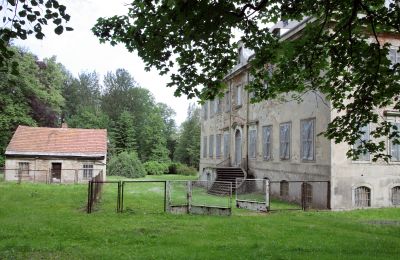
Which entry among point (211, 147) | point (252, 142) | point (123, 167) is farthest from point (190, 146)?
point (252, 142)

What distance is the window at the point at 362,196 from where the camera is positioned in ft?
62.3

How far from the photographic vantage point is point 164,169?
58.7 meters

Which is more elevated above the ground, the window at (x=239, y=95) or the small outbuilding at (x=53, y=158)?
the window at (x=239, y=95)

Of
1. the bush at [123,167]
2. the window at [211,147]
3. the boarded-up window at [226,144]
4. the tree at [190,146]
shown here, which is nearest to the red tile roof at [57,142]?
the bush at [123,167]

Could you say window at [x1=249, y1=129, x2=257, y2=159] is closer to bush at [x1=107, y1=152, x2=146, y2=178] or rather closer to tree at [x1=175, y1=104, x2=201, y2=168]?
bush at [x1=107, y1=152, x2=146, y2=178]

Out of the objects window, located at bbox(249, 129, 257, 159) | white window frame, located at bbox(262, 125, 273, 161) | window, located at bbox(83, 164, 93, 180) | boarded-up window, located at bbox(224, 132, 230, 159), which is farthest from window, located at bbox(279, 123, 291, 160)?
window, located at bbox(83, 164, 93, 180)

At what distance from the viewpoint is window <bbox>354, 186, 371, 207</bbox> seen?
19.0 metres

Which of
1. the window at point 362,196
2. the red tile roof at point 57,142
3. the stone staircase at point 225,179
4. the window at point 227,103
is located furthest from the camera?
the red tile roof at point 57,142

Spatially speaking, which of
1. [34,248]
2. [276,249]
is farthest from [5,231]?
[276,249]

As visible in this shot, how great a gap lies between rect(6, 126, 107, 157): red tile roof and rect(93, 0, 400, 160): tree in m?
29.8

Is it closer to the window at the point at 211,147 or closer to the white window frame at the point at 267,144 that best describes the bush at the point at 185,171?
the window at the point at 211,147

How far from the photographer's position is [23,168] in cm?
3672

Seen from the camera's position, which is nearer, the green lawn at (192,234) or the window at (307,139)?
the green lawn at (192,234)

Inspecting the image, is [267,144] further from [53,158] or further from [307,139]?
[53,158]
